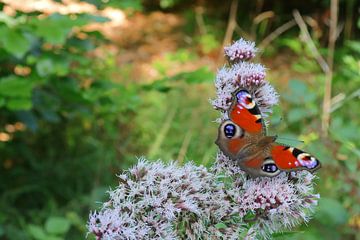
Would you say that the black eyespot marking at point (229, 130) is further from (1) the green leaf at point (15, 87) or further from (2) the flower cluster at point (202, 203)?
(1) the green leaf at point (15, 87)

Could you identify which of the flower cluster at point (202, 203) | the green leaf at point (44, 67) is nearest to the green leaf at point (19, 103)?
the green leaf at point (44, 67)

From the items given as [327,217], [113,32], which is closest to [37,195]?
[327,217]

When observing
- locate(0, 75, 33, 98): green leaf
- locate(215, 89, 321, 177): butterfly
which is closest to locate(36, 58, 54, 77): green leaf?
locate(0, 75, 33, 98): green leaf

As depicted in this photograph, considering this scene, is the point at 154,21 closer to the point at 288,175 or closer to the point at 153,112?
the point at 153,112

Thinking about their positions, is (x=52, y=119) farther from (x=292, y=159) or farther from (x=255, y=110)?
(x=292, y=159)

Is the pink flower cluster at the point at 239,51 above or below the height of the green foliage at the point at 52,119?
below

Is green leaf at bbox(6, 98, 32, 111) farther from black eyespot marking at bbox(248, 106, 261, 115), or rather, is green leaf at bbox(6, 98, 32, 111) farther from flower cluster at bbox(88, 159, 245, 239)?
black eyespot marking at bbox(248, 106, 261, 115)
